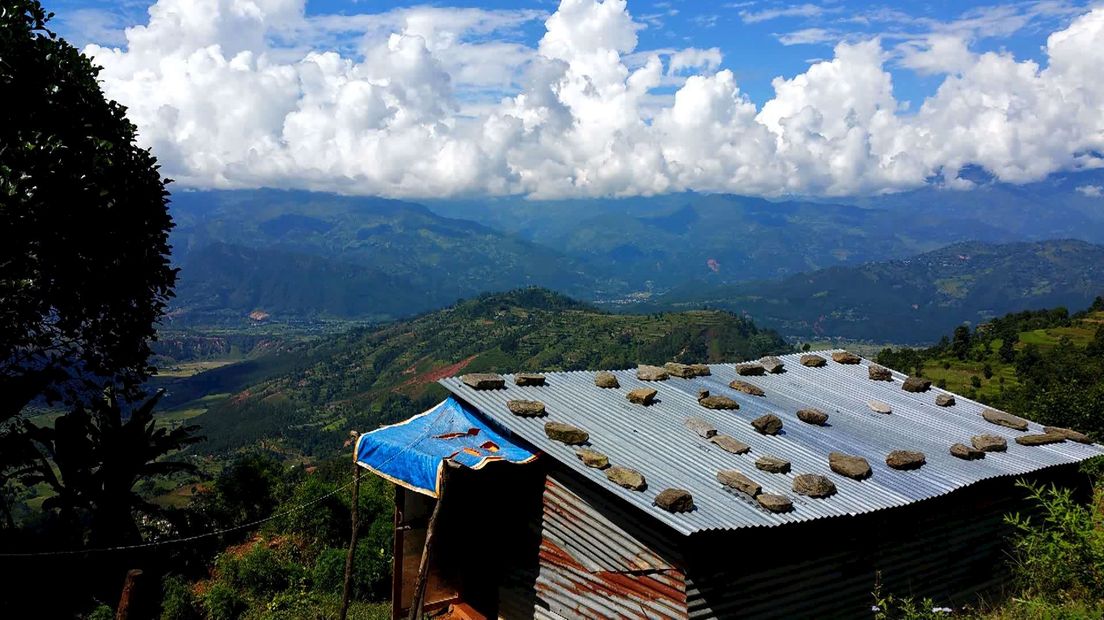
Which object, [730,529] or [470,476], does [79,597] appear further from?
[730,529]

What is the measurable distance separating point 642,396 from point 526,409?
2.83 m

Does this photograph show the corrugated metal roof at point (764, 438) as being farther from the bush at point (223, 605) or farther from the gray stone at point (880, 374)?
the bush at point (223, 605)

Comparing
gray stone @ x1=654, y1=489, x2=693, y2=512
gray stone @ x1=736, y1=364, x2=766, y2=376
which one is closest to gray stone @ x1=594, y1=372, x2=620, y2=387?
gray stone @ x1=736, y1=364, x2=766, y2=376

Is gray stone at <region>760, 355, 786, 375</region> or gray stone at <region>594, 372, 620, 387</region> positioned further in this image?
gray stone at <region>760, 355, 786, 375</region>

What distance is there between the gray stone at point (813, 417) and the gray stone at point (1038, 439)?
417 cm

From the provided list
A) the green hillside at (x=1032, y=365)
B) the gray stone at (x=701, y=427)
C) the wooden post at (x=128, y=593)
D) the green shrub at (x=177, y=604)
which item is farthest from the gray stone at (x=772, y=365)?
the green hillside at (x=1032, y=365)

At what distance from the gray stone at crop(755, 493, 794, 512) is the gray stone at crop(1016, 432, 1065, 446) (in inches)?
299

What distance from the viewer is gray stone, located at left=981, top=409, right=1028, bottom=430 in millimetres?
14906

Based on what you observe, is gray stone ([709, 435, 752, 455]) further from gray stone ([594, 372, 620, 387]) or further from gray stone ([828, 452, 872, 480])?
gray stone ([594, 372, 620, 387])

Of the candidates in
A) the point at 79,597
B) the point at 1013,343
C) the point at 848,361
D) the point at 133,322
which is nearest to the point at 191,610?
the point at 79,597

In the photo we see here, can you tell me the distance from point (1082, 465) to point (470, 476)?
39.8ft

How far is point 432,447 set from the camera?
10992mm

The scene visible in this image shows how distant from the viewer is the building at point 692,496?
9.40 metres

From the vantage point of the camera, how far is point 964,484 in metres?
11.2
